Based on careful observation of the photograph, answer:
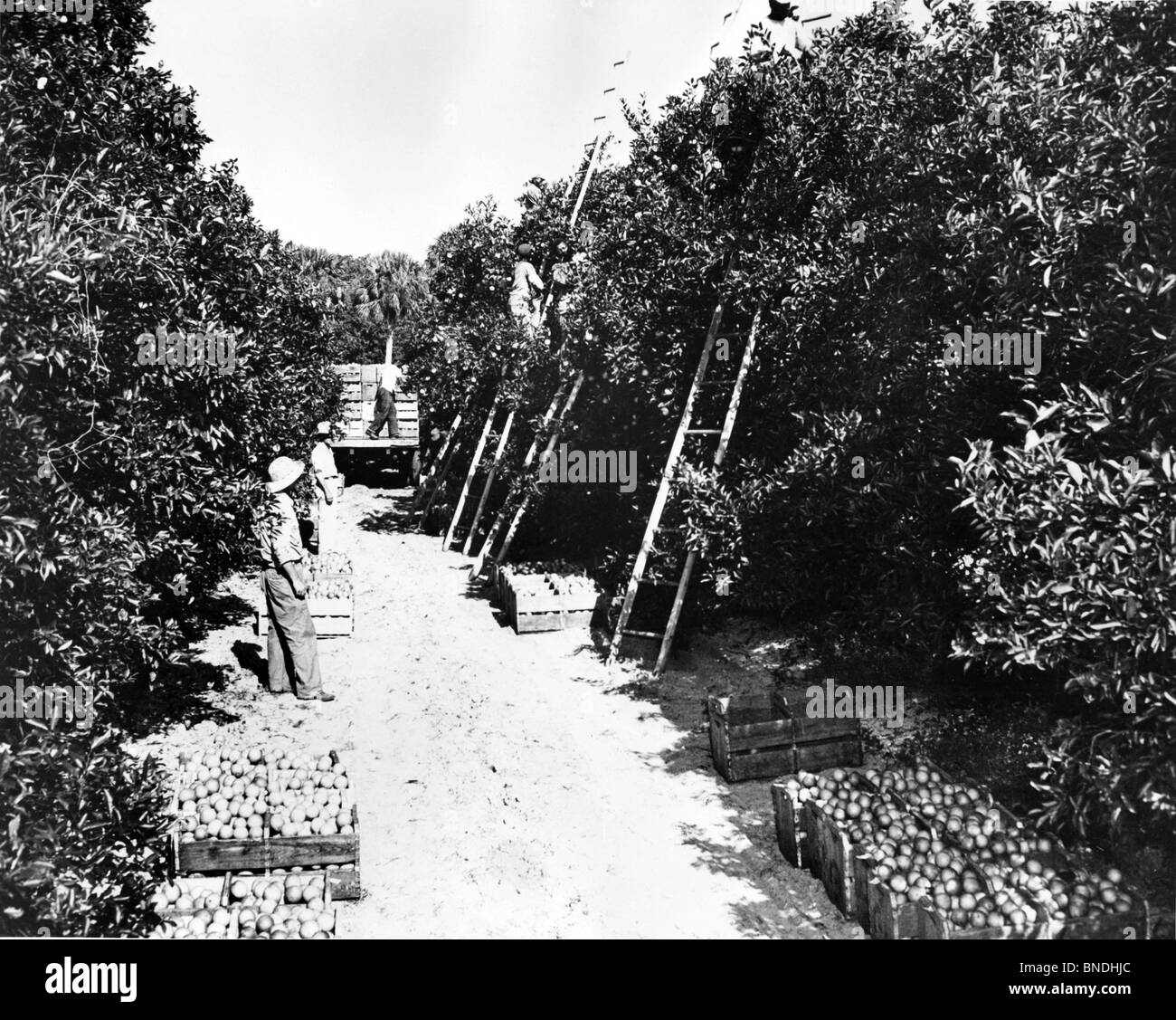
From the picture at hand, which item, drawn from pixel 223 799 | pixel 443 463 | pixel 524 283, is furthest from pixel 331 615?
pixel 443 463

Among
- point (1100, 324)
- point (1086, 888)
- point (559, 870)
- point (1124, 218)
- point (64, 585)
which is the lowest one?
point (559, 870)

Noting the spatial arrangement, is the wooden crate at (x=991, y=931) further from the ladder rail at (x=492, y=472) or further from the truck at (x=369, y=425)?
the truck at (x=369, y=425)

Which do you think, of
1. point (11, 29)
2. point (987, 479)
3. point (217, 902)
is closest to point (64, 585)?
point (217, 902)

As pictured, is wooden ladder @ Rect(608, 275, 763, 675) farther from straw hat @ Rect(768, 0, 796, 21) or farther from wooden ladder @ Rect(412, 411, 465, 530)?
wooden ladder @ Rect(412, 411, 465, 530)

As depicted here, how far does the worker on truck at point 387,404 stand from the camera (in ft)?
86.9

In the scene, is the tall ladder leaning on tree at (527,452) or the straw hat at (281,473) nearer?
the straw hat at (281,473)

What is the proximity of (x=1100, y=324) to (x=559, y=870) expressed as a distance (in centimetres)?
553

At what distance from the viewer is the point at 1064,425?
581 cm

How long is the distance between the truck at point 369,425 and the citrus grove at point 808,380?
42.5ft

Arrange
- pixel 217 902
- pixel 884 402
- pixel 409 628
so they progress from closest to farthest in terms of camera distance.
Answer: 1. pixel 217 902
2. pixel 884 402
3. pixel 409 628

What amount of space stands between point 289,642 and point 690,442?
5716 mm

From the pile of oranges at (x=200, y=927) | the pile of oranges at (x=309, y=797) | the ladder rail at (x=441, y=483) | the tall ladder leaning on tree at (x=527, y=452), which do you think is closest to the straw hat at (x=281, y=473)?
the pile of oranges at (x=309, y=797)

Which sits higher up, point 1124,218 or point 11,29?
point 11,29
